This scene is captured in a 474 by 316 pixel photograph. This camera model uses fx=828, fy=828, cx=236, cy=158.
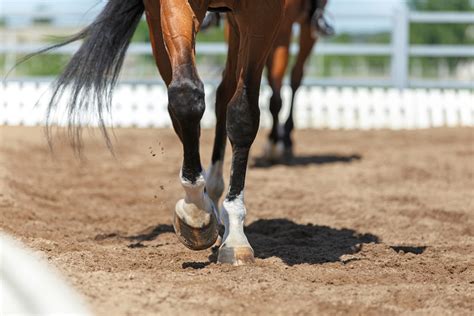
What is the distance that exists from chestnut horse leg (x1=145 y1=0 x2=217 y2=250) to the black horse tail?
2.69 feet

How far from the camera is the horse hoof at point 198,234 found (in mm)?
3896

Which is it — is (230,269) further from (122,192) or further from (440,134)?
(440,134)

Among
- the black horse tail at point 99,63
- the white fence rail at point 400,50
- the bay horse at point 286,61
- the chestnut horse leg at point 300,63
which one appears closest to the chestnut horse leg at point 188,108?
the black horse tail at point 99,63

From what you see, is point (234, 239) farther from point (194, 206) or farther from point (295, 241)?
point (295, 241)

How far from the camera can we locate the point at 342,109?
498 inches

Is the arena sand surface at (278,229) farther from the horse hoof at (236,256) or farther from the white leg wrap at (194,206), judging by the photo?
the white leg wrap at (194,206)

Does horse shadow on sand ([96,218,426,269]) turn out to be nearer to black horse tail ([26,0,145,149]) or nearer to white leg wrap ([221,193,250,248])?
white leg wrap ([221,193,250,248])

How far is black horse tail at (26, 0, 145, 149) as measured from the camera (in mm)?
4738

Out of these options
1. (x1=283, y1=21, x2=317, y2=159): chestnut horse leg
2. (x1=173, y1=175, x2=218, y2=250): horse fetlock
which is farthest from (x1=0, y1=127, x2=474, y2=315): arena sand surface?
(x1=283, y1=21, x2=317, y2=159): chestnut horse leg

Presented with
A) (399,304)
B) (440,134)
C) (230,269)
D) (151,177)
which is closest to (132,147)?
(151,177)

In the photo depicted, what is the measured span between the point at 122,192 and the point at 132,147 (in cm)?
341

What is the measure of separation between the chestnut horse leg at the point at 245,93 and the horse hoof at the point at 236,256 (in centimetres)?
2

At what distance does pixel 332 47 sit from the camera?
46.9 ft

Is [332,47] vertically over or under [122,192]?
over
